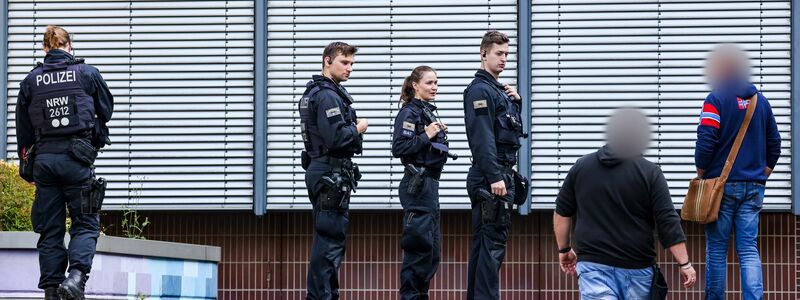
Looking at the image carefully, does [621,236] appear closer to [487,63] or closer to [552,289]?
[487,63]

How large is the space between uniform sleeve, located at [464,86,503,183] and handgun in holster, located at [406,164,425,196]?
53 cm

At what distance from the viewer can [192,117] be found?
13.1 m

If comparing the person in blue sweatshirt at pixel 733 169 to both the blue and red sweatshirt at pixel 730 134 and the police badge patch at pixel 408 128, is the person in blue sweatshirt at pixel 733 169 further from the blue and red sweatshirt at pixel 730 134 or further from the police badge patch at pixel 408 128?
the police badge patch at pixel 408 128

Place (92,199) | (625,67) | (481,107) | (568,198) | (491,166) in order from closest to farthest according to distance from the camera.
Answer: (568,198) → (92,199) → (491,166) → (481,107) → (625,67)

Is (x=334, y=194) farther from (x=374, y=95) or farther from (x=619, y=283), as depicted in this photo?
(x=374, y=95)

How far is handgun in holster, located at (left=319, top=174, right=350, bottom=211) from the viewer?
10000 millimetres

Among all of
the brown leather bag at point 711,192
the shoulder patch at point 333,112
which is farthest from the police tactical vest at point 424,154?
the brown leather bag at point 711,192

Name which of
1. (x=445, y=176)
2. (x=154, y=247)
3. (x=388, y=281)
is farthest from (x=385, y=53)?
(x=154, y=247)

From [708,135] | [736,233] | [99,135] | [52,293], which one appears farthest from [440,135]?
[52,293]

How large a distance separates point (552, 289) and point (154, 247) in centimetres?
391

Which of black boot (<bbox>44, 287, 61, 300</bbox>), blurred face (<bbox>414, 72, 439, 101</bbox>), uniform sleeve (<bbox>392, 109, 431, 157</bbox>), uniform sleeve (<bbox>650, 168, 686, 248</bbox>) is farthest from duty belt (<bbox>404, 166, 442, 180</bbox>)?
uniform sleeve (<bbox>650, 168, 686, 248</bbox>)

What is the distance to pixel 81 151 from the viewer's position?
9.68 meters

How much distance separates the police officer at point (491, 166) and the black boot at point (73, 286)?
2.70 metres

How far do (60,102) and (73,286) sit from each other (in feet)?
4.12
